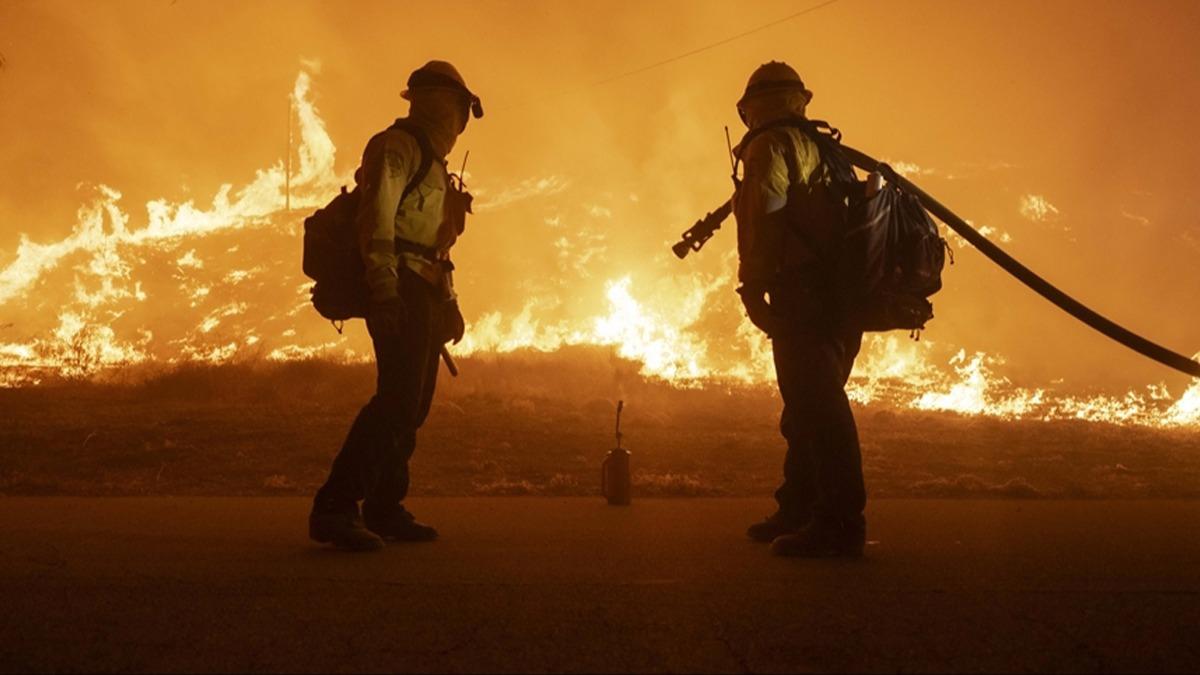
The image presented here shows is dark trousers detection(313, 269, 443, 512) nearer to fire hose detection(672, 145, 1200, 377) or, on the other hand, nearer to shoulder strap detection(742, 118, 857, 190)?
fire hose detection(672, 145, 1200, 377)

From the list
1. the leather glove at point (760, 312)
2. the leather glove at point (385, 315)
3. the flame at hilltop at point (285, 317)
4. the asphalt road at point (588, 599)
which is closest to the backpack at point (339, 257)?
the leather glove at point (385, 315)

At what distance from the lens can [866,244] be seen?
205 inches

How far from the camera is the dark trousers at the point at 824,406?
17.1ft

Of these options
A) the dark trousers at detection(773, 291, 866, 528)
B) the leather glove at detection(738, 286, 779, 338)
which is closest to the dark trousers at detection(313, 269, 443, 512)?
the leather glove at detection(738, 286, 779, 338)

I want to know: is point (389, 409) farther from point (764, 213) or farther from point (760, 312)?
point (764, 213)

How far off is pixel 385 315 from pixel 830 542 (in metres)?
2.20

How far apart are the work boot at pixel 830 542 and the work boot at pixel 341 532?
1842 millimetres

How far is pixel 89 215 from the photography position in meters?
29.0

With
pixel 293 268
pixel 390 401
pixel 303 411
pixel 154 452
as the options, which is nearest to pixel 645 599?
pixel 390 401

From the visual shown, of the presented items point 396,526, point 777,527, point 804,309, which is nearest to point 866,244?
point 804,309

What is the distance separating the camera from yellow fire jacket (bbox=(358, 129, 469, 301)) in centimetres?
524

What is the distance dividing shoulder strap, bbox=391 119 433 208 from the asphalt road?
1681 millimetres

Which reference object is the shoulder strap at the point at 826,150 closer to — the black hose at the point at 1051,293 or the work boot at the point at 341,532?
the black hose at the point at 1051,293

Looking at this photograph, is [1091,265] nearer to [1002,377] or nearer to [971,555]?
[1002,377]
